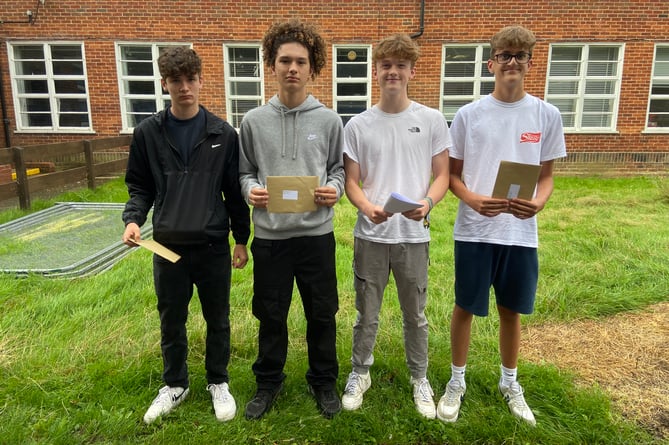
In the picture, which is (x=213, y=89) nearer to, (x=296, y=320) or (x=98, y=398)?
(x=296, y=320)

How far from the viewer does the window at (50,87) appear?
35.6ft

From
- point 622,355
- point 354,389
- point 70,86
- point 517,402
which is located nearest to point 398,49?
point 354,389

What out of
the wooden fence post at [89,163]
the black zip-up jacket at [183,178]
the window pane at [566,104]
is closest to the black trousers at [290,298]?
the black zip-up jacket at [183,178]

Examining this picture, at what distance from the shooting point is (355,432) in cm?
247

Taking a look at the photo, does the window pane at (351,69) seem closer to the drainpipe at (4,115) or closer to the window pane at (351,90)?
the window pane at (351,90)

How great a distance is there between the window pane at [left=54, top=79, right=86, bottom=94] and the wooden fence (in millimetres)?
1952

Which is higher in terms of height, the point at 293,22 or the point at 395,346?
the point at 293,22

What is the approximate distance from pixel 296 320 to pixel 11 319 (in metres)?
2.12

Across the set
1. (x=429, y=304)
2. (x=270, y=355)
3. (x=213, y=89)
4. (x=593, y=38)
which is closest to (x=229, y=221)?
(x=270, y=355)

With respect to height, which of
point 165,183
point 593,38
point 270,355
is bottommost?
point 270,355

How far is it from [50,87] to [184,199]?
10.8 meters

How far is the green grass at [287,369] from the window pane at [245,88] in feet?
22.3

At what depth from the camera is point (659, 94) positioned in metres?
11.1

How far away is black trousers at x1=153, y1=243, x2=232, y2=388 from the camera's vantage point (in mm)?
2500
